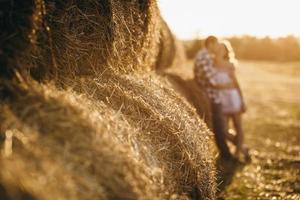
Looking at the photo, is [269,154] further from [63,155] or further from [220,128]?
[63,155]

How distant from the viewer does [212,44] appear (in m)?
9.42

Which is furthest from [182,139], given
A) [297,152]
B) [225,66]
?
[297,152]

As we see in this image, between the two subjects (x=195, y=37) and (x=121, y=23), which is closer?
(x=121, y=23)

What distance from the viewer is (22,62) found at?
4531 mm

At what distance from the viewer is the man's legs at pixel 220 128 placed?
9.38 m

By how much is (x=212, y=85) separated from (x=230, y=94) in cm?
40

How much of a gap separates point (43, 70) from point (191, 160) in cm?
140

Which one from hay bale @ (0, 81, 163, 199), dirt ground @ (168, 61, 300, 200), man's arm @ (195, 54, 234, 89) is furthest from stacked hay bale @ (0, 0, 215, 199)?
man's arm @ (195, 54, 234, 89)

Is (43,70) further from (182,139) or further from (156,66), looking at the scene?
(156,66)

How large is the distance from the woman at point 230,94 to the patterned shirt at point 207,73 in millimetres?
93

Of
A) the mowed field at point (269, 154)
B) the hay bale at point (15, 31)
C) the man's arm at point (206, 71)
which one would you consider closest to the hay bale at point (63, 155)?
the hay bale at point (15, 31)

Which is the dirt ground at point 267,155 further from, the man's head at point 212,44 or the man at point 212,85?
the man's head at point 212,44

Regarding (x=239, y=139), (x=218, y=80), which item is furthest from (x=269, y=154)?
(x=218, y=80)

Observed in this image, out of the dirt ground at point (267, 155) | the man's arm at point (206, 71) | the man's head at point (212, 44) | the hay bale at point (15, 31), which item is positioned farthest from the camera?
the man's head at point (212, 44)
